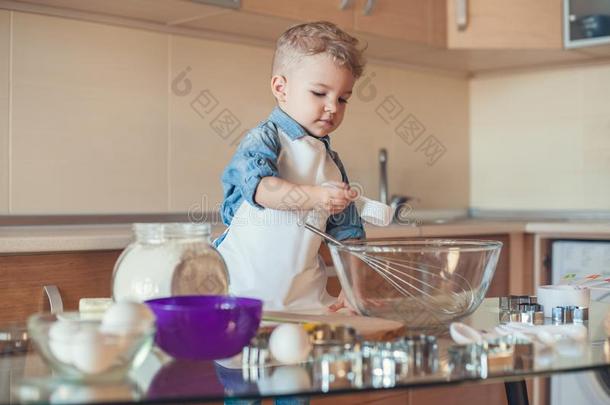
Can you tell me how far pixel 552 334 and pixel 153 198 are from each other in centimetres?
156

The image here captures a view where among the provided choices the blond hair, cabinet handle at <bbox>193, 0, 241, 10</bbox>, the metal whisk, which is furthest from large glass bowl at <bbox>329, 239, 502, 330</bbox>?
cabinet handle at <bbox>193, 0, 241, 10</bbox>

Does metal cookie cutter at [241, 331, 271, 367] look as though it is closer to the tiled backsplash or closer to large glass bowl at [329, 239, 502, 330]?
large glass bowl at [329, 239, 502, 330]

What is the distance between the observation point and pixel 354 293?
0.92 m

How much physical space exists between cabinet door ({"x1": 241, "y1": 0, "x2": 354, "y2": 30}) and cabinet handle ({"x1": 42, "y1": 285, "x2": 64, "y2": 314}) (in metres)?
0.89

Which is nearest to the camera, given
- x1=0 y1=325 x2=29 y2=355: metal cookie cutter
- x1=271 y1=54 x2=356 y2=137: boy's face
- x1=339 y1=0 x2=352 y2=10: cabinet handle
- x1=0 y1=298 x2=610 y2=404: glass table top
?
x1=0 y1=298 x2=610 y2=404: glass table top

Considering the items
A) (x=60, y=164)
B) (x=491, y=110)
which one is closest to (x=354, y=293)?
(x=60, y=164)

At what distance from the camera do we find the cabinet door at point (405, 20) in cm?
241

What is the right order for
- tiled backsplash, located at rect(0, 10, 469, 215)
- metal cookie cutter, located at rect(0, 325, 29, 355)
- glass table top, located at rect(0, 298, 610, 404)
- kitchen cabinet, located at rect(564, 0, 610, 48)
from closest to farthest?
glass table top, located at rect(0, 298, 610, 404), metal cookie cutter, located at rect(0, 325, 29, 355), tiled backsplash, located at rect(0, 10, 469, 215), kitchen cabinet, located at rect(564, 0, 610, 48)

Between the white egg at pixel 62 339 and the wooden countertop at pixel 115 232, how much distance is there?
963 millimetres

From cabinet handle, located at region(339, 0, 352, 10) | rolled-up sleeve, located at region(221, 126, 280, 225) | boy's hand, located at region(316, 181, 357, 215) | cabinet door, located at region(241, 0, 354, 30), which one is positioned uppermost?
cabinet handle, located at region(339, 0, 352, 10)

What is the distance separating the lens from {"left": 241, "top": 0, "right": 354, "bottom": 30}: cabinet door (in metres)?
2.14

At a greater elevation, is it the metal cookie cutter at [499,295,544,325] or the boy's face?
the boy's face

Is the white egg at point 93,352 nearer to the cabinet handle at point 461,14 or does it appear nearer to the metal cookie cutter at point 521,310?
the metal cookie cutter at point 521,310

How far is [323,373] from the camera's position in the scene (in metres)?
0.69
